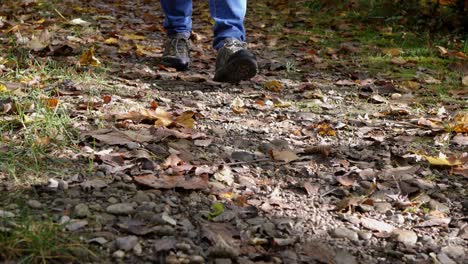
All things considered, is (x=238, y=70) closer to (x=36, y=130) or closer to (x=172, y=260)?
(x=36, y=130)

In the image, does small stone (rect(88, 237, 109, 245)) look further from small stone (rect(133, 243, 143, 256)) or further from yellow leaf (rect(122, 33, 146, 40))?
yellow leaf (rect(122, 33, 146, 40))

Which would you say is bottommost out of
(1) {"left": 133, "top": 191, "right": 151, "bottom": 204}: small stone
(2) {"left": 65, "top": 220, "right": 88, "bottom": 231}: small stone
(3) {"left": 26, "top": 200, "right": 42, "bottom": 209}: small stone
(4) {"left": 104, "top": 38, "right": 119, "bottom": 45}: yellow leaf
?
(4) {"left": 104, "top": 38, "right": 119, "bottom": 45}: yellow leaf

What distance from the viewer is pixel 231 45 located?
2889 mm

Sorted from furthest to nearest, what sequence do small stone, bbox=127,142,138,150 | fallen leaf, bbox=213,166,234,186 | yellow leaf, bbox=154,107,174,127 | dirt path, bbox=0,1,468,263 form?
yellow leaf, bbox=154,107,174,127, small stone, bbox=127,142,138,150, fallen leaf, bbox=213,166,234,186, dirt path, bbox=0,1,468,263

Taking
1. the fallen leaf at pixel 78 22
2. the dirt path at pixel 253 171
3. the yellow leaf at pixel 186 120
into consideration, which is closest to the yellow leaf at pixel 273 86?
the dirt path at pixel 253 171

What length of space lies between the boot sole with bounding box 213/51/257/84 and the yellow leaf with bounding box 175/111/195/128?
645 mm

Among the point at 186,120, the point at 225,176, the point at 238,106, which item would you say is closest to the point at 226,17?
the point at 238,106

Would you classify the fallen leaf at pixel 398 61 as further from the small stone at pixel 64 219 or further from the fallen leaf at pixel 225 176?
the small stone at pixel 64 219

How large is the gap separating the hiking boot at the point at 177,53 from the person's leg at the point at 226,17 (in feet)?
1.16

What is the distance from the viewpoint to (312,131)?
2332 millimetres

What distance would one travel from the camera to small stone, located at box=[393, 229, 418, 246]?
1.51 metres

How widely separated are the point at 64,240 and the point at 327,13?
190 inches

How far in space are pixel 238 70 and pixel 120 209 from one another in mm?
1498

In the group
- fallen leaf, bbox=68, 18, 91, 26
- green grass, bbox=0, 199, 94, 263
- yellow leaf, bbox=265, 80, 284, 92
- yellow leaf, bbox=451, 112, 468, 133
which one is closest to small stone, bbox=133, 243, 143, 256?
green grass, bbox=0, 199, 94, 263
